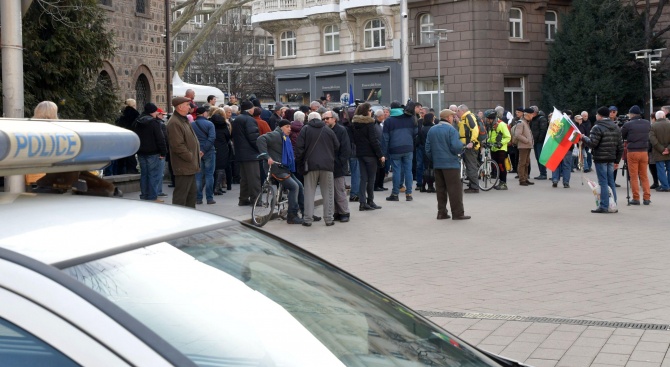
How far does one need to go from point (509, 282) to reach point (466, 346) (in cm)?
738

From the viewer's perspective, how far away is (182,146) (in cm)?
1473

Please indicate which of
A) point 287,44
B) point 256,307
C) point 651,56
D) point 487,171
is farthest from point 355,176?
point 287,44

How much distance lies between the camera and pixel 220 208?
747 inches

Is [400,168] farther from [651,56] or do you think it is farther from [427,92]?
[427,92]

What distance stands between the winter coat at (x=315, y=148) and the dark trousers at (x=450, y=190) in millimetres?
1915

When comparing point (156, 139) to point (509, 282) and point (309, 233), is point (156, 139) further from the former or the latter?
point (509, 282)

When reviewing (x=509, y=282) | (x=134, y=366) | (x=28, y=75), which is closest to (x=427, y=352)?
(x=134, y=366)

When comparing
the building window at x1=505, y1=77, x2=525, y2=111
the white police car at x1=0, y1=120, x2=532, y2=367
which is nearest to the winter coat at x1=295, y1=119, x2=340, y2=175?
the white police car at x1=0, y1=120, x2=532, y2=367

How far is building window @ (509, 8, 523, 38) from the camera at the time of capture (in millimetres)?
51438

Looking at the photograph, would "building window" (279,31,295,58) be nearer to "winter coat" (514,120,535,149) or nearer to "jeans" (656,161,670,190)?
"winter coat" (514,120,535,149)

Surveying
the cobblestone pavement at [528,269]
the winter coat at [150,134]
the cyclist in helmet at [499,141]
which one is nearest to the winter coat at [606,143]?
the cobblestone pavement at [528,269]

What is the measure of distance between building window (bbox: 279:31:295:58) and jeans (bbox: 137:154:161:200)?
4456cm

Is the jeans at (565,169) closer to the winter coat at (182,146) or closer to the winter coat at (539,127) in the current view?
the winter coat at (539,127)

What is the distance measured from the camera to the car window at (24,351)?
2053 millimetres
